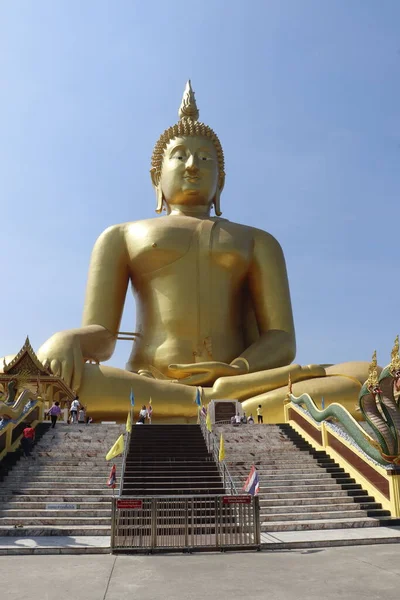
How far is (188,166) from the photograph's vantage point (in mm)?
19594

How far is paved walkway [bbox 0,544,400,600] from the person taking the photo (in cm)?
409

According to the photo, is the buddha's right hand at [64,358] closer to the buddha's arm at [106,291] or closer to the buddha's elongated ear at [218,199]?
the buddha's arm at [106,291]

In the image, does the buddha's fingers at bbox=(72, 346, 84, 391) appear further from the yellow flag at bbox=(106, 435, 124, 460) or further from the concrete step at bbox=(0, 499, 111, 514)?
the yellow flag at bbox=(106, 435, 124, 460)

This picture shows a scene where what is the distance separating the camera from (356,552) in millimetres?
5773

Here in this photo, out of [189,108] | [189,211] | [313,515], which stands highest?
[189,108]

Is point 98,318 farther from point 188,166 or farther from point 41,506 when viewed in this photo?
Result: point 41,506

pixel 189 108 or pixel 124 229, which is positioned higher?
pixel 189 108

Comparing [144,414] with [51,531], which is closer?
[51,531]

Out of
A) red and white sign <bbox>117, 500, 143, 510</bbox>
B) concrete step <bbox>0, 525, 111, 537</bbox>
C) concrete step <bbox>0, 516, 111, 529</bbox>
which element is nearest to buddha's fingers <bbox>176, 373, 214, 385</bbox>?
concrete step <bbox>0, 516, 111, 529</bbox>

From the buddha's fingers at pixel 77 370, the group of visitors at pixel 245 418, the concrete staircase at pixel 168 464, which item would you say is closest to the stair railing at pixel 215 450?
the concrete staircase at pixel 168 464

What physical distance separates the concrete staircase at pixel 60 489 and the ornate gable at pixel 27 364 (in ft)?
13.3

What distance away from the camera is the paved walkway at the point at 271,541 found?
5.93m

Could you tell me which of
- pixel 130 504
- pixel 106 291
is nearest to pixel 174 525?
pixel 130 504

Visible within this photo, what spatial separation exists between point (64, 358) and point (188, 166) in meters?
8.16
